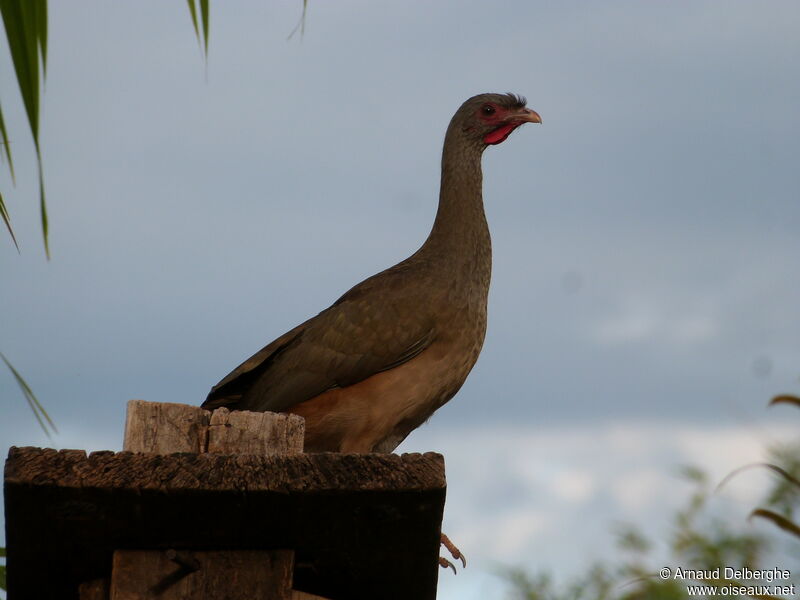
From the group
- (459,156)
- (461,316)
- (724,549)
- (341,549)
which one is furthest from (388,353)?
(341,549)

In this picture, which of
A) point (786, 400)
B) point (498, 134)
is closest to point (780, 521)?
point (786, 400)

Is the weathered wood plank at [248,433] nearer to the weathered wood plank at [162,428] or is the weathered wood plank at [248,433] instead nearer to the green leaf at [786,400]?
the weathered wood plank at [162,428]

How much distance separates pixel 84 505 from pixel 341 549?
2.19 ft

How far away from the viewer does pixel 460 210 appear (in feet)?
20.8

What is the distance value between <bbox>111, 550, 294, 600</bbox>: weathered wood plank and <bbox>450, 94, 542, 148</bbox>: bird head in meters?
4.41

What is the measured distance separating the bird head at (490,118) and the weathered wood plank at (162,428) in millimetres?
4163

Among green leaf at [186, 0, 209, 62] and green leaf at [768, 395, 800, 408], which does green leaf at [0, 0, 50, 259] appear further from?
green leaf at [768, 395, 800, 408]

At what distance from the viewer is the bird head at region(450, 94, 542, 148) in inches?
263

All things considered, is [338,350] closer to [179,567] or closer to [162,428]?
[162,428]

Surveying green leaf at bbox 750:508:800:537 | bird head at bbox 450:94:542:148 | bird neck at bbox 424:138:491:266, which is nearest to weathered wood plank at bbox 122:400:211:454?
green leaf at bbox 750:508:800:537

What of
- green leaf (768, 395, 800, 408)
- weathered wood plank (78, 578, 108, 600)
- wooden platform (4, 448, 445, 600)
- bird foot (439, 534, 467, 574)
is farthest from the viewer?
bird foot (439, 534, 467, 574)

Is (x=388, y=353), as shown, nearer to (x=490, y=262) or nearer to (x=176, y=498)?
(x=490, y=262)

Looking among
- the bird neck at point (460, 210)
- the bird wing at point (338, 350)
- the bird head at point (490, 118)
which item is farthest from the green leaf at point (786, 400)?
the bird head at point (490, 118)

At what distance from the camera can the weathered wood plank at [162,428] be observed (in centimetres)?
283
